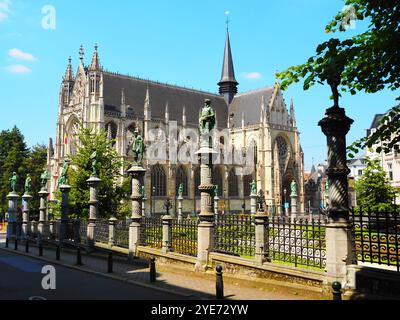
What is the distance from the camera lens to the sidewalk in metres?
9.12

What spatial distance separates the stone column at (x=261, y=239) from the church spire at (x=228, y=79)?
62.8 m

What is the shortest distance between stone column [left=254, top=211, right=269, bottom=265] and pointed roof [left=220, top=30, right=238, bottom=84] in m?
63.9

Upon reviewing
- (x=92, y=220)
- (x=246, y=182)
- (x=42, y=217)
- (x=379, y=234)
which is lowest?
(x=42, y=217)

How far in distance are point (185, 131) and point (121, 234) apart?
43.7 metres

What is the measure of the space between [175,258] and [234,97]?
202 feet

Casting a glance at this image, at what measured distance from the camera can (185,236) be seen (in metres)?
13.7

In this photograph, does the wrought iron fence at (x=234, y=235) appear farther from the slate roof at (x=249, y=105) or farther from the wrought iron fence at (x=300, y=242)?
the slate roof at (x=249, y=105)

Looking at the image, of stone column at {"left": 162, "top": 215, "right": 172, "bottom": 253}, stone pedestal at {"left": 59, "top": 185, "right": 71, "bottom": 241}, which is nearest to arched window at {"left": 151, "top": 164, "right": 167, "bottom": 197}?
stone pedestal at {"left": 59, "top": 185, "right": 71, "bottom": 241}

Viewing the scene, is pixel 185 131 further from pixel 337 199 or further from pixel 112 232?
pixel 337 199

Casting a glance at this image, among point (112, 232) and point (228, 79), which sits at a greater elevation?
point (228, 79)

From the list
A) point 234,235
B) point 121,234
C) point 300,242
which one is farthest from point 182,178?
point 300,242

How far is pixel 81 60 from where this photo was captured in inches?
2140
